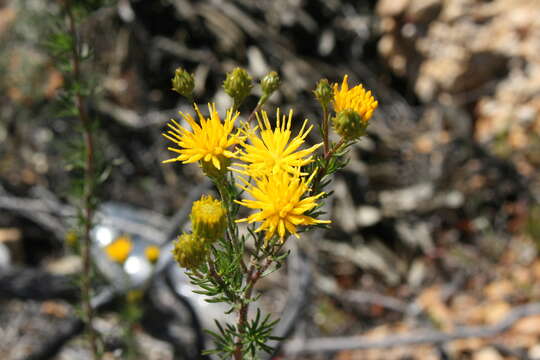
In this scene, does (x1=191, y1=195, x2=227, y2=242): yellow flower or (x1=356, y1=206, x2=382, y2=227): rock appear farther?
(x1=356, y1=206, x2=382, y2=227): rock

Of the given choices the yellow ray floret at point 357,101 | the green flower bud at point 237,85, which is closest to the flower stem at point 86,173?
the green flower bud at point 237,85

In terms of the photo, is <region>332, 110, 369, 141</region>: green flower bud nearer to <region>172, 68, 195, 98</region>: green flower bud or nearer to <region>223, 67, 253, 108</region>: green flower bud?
<region>223, 67, 253, 108</region>: green flower bud

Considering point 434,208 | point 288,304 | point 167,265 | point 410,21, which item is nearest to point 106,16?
point 167,265

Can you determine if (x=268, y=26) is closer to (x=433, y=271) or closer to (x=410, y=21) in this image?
(x=410, y=21)

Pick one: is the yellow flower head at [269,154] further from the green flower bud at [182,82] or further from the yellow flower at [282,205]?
the green flower bud at [182,82]

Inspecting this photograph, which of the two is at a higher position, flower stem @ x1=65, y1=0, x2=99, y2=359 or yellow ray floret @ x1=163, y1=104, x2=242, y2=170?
flower stem @ x1=65, y1=0, x2=99, y2=359

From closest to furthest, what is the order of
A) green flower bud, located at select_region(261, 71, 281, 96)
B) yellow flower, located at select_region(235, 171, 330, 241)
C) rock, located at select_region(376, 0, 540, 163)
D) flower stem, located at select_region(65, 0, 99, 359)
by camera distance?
yellow flower, located at select_region(235, 171, 330, 241) → green flower bud, located at select_region(261, 71, 281, 96) → flower stem, located at select_region(65, 0, 99, 359) → rock, located at select_region(376, 0, 540, 163)

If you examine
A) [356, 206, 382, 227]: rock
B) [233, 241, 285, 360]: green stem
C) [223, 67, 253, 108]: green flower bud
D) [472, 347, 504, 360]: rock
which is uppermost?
[356, 206, 382, 227]: rock

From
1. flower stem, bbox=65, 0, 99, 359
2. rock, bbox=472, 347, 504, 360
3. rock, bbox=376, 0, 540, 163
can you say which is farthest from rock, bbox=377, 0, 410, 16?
flower stem, bbox=65, 0, 99, 359
